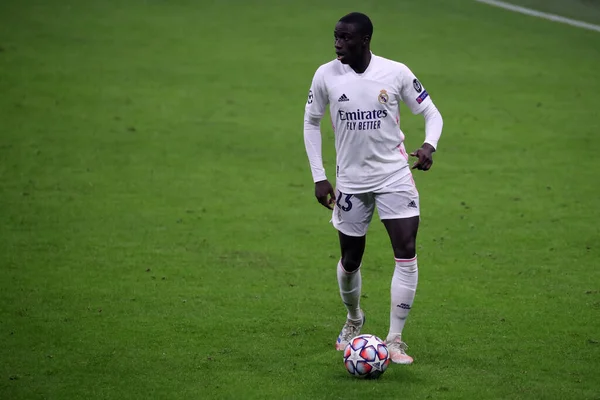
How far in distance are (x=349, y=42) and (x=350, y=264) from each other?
1816 millimetres

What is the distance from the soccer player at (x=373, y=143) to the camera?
7734mm

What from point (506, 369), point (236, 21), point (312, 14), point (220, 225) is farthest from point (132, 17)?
point (506, 369)

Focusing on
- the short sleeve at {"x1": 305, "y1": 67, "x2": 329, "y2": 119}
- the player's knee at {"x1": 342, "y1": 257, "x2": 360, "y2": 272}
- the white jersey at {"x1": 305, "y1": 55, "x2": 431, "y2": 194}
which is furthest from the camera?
the player's knee at {"x1": 342, "y1": 257, "x2": 360, "y2": 272}

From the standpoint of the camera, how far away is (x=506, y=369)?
7.81 meters

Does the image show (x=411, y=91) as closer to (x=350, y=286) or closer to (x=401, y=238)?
(x=401, y=238)

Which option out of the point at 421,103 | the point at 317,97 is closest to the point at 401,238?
the point at 421,103

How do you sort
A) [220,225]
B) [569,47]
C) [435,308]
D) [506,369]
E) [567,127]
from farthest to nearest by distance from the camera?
[569,47]
[567,127]
[220,225]
[435,308]
[506,369]

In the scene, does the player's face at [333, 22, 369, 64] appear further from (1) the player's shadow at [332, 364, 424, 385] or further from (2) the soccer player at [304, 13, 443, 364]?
(1) the player's shadow at [332, 364, 424, 385]

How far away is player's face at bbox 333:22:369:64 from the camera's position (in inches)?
301

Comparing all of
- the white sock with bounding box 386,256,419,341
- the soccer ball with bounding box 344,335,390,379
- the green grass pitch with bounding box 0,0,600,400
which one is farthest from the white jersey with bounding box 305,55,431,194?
the green grass pitch with bounding box 0,0,600,400

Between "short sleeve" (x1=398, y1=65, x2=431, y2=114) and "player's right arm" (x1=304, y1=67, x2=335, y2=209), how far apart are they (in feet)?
2.00

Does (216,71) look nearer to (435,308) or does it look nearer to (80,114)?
(80,114)

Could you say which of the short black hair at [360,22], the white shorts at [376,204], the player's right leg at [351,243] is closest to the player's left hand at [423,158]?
the white shorts at [376,204]

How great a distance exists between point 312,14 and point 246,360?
16608mm
